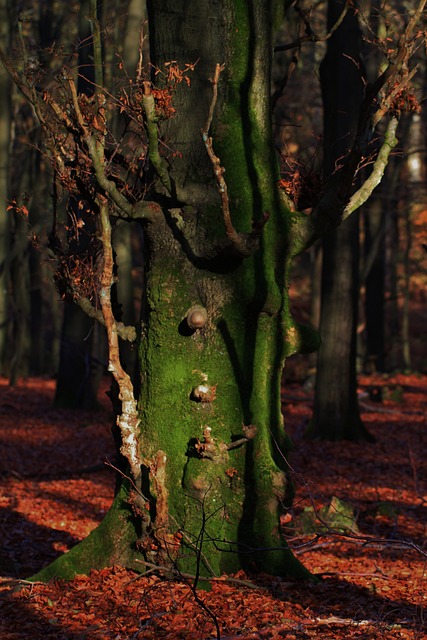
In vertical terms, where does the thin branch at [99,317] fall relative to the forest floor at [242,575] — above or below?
above

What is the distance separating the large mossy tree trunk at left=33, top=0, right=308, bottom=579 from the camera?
588 cm

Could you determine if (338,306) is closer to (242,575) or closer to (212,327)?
(212,327)

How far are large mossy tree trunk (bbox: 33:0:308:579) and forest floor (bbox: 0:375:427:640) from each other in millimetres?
362

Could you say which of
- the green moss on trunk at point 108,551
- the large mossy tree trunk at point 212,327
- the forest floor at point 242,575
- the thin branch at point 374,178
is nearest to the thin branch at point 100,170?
the large mossy tree trunk at point 212,327

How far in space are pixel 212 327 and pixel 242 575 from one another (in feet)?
6.00

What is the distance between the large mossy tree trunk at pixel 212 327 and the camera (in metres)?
5.88

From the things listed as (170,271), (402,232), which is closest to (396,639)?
(170,271)

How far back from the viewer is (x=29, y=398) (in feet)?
62.3

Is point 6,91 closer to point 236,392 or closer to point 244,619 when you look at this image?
point 236,392

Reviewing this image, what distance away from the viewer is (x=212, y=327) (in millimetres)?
5934

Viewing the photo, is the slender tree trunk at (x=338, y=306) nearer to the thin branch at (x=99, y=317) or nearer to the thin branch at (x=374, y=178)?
the thin branch at (x=374, y=178)

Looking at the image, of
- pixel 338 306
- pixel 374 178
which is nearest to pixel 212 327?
pixel 374 178

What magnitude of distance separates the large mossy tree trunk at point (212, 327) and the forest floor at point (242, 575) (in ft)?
1.19

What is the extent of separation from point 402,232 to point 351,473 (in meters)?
32.8
